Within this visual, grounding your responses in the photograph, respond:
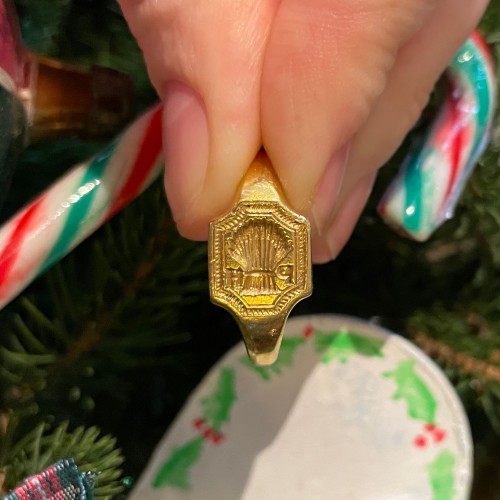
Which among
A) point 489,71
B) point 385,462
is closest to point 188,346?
point 385,462

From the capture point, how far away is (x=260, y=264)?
1.00ft

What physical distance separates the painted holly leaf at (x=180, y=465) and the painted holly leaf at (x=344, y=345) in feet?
0.33

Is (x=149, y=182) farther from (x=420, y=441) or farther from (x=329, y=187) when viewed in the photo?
(x=420, y=441)

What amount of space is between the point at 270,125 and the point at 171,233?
130 mm

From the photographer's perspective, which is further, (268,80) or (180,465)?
(180,465)

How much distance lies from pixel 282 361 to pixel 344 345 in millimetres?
43

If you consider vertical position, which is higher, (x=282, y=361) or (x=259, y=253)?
(x=259, y=253)

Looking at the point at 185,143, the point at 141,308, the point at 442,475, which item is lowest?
the point at 442,475

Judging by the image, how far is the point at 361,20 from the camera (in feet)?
0.95

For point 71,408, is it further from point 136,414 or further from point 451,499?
point 451,499

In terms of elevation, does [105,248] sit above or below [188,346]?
above

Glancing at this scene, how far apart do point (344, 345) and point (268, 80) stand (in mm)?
217

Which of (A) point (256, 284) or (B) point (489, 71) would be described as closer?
(A) point (256, 284)

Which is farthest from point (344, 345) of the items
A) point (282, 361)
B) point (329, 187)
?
point (329, 187)
